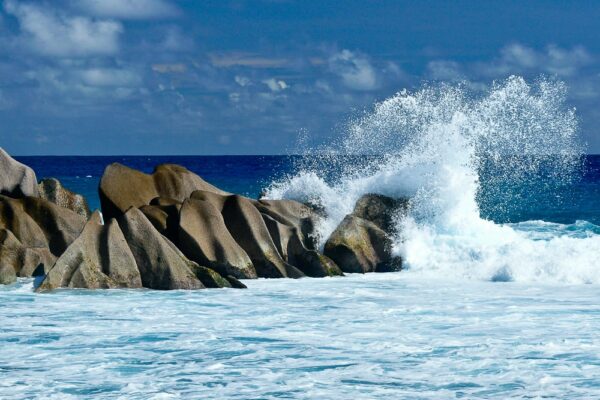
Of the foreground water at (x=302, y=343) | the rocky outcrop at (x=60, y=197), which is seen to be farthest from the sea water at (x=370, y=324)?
the rocky outcrop at (x=60, y=197)

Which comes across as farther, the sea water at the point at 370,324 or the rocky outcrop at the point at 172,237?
the rocky outcrop at the point at 172,237

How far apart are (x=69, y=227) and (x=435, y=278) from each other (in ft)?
24.4

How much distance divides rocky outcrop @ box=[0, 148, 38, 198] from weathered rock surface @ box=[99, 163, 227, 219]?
193 cm

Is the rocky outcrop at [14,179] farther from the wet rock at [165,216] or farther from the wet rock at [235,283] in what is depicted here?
the wet rock at [235,283]

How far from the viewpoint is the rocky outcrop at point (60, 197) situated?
867 inches

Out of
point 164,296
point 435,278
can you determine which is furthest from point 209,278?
point 435,278

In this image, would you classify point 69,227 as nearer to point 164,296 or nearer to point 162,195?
point 162,195

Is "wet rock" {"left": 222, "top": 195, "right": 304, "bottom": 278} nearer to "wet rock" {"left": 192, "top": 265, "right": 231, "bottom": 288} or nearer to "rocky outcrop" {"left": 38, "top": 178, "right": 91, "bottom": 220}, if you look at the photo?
"wet rock" {"left": 192, "top": 265, "right": 231, "bottom": 288}

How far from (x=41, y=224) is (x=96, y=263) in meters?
3.37

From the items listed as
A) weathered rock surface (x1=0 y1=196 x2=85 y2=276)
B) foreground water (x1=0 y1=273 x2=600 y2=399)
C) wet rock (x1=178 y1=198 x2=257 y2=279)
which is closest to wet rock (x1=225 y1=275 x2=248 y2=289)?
A: foreground water (x1=0 y1=273 x2=600 y2=399)

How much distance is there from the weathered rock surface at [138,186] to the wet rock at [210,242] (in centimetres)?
173

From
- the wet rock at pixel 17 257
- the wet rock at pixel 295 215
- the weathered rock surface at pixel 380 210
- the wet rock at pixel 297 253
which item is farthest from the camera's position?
the weathered rock surface at pixel 380 210

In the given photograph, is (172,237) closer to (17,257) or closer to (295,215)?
(17,257)

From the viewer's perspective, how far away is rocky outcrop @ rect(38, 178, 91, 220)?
2203 centimetres
